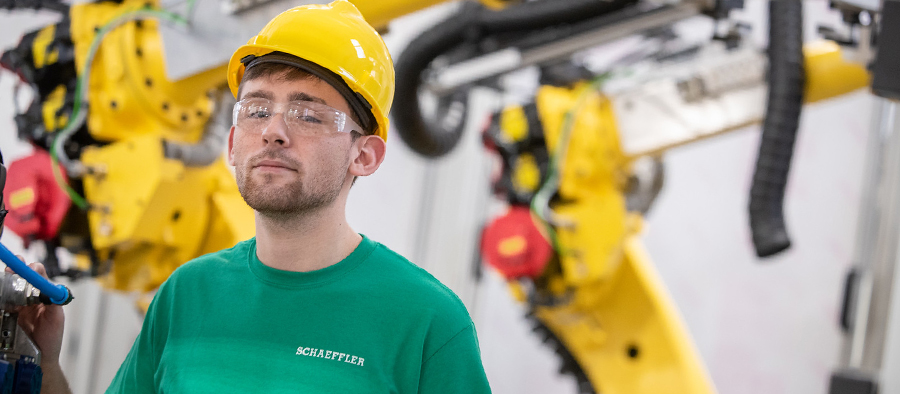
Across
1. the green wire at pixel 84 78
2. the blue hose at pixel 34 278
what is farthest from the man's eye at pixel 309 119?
the green wire at pixel 84 78

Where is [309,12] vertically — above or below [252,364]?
above

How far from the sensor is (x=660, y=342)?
153 inches

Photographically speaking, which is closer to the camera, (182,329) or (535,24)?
(182,329)

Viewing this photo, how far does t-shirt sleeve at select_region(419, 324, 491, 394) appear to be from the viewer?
1347mm

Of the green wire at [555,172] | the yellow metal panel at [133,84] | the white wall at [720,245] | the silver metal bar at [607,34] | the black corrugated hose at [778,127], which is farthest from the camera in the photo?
the white wall at [720,245]

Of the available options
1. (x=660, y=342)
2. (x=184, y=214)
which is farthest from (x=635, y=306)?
(x=184, y=214)

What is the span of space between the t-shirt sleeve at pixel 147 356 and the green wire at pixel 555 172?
2609 mm

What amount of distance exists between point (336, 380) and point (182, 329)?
0.97 ft

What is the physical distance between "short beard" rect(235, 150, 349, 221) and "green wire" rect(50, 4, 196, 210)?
61.2 inches

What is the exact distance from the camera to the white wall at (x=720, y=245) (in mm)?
6461

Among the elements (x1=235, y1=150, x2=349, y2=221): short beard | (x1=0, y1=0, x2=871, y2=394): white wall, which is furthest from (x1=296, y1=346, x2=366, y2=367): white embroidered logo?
(x1=0, y1=0, x2=871, y2=394): white wall

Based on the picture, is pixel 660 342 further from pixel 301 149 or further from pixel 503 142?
pixel 301 149

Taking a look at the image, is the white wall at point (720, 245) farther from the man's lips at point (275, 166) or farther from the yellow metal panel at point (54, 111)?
the man's lips at point (275, 166)

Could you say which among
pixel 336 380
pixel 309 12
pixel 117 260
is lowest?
pixel 117 260
